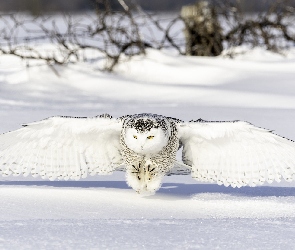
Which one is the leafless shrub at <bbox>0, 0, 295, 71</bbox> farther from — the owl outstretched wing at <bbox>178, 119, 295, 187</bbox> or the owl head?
the owl head

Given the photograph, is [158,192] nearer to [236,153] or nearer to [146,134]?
[236,153]

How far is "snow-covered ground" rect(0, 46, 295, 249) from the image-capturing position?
9.43 ft

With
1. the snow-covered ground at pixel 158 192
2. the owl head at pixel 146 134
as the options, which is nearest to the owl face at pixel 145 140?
the owl head at pixel 146 134

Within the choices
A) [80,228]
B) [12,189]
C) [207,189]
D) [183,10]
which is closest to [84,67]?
[183,10]

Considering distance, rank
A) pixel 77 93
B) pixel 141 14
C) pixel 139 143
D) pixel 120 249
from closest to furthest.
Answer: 1. pixel 120 249
2. pixel 139 143
3. pixel 77 93
4. pixel 141 14

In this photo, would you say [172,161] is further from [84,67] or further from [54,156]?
[84,67]

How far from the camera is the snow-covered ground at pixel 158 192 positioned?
2.88m

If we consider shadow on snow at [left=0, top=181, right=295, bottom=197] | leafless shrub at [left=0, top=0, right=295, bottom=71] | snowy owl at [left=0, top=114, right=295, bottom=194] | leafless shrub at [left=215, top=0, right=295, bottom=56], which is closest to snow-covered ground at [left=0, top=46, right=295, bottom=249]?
shadow on snow at [left=0, top=181, right=295, bottom=197]

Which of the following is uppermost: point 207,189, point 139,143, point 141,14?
point 141,14

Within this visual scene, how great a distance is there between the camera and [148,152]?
402 centimetres

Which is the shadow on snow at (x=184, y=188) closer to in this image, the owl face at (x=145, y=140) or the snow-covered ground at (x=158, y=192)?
the snow-covered ground at (x=158, y=192)

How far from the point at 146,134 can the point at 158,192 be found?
2.48 feet

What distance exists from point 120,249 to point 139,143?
Result: 4.13 ft

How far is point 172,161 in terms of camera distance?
4176 millimetres
